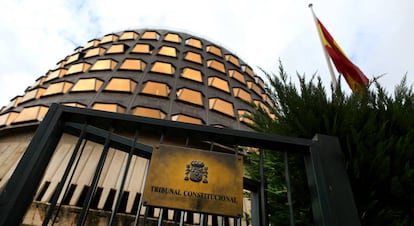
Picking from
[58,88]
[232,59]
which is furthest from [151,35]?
[58,88]

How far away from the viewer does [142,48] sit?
2256 cm

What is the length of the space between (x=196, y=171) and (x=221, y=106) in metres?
16.3

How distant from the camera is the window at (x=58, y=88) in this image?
17.7 meters

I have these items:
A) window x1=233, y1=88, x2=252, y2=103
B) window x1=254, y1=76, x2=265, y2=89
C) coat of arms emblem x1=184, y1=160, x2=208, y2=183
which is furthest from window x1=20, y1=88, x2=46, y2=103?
coat of arms emblem x1=184, y1=160, x2=208, y2=183

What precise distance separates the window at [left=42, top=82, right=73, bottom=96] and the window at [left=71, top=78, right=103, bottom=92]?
2.19ft

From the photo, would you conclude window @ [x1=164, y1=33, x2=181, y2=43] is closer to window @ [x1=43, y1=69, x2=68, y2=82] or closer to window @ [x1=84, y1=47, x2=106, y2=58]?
window @ [x1=84, y1=47, x2=106, y2=58]

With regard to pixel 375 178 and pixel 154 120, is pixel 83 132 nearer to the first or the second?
pixel 154 120

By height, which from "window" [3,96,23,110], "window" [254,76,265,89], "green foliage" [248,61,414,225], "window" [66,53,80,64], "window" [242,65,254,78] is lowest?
"green foliage" [248,61,414,225]

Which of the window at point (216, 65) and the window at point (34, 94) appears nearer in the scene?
the window at point (34, 94)

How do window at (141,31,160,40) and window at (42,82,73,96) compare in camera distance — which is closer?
window at (42,82,73,96)

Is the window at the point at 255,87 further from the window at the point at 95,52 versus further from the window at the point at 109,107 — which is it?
the window at the point at 95,52

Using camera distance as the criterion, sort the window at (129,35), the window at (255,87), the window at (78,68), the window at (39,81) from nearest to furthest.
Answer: the window at (78,68) → the window at (39,81) → the window at (255,87) → the window at (129,35)

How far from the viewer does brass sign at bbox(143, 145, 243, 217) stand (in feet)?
6.09

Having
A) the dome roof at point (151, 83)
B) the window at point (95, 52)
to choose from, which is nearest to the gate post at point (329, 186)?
the dome roof at point (151, 83)
